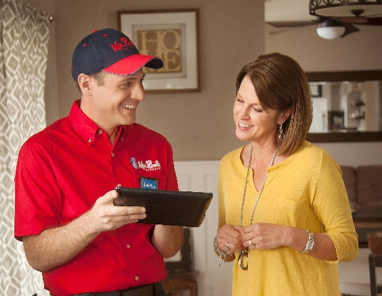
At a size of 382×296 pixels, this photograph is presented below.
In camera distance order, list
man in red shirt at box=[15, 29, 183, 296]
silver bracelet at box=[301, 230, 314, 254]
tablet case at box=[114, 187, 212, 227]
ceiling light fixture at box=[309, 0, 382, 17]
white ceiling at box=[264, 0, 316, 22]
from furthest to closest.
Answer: white ceiling at box=[264, 0, 316, 22] → ceiling light fixture at box=[309, 0, 382, 17] → silver bracelet at box=[301, 230, 314, 254] → man in red shirt at box=[15, 29, 183, 296] → tablet case at box=[114, 187, 212, 227]

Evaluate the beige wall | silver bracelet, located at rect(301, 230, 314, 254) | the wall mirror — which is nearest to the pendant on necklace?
silver bracelet, located at rect(301, 230, 314, 254)

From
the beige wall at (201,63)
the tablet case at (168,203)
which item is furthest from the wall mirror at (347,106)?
the tablet case at (168,203)

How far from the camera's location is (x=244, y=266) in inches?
73.1

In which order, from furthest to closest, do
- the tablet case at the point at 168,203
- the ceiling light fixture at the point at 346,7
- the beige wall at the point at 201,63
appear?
the beige wall at the point at 201,63 → the ceiling light fixture at the point at 346,7 → the tablet case at the point at 168,203

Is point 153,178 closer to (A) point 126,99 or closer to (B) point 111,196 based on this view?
(A) point 126,99

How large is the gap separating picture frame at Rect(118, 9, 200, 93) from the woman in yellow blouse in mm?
2226

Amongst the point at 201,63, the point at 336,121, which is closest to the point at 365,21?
the point at 336,121

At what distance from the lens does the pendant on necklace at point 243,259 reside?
185 centimetres

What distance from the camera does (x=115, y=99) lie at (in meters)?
1.78

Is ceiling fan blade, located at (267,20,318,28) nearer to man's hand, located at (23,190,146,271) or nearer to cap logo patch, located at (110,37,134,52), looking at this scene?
cap logo patch, located at (110,37,134,52)

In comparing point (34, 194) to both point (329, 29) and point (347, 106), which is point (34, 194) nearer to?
point (329, 29)

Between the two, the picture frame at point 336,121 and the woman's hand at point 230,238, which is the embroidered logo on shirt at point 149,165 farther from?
the picture frame at point 336,121

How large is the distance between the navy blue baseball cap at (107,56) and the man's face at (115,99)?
0.03 metres

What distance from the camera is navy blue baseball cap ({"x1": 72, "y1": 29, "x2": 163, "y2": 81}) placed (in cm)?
177
